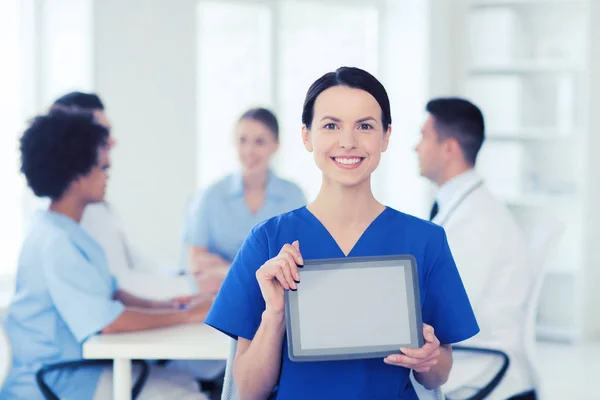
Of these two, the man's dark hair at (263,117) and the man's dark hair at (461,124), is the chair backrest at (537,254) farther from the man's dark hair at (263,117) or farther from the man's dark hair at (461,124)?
the man's dark hair at (263,117)

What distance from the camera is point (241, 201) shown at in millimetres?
3846

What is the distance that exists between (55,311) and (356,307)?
1.25 metres

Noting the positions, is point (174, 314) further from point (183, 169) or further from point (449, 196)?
point (183, 169)

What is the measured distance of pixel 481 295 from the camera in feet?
8.59

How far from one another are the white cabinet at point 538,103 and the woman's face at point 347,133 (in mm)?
4319

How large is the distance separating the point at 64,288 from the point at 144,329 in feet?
0.89

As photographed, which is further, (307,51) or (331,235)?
(307,51)

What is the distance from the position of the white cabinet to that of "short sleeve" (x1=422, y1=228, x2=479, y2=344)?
4.19m

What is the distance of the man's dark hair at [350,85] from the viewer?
5.37 ft

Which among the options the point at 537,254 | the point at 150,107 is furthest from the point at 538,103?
the point at 537,254

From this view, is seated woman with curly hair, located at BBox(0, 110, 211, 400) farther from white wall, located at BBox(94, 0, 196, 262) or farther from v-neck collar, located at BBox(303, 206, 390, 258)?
white wall, located at BBox(94, 0, 196, 262)

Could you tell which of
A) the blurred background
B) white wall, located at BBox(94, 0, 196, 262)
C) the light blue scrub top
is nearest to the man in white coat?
the light blue scrub top

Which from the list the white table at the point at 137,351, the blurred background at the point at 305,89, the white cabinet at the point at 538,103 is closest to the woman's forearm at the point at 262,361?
the white table at the point at 137,351

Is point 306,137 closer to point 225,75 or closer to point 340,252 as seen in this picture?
point 340,252
